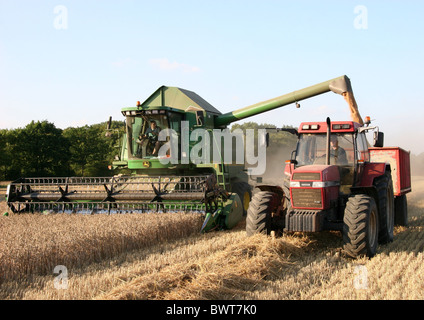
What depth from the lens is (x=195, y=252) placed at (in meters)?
5.49

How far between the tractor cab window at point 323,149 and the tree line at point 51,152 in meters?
18.4

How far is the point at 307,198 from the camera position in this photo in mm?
5473

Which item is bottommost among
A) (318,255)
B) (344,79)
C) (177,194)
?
(318,255)

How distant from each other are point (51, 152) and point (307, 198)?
74.0 feet

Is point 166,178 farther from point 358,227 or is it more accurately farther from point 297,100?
point 358,227

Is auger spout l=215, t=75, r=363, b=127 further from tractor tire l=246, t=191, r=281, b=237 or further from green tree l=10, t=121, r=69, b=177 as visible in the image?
green tree l=10, t=121, r=69, b=177

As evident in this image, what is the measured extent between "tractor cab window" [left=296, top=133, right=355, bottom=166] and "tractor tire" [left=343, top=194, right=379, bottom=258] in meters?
0.76
